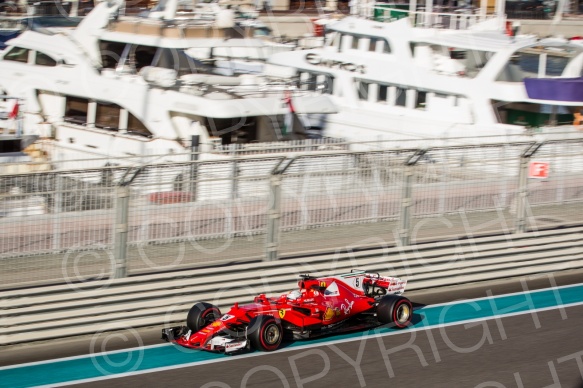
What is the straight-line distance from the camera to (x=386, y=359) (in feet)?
32.5

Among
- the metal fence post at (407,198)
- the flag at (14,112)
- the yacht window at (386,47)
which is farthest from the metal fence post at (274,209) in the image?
the yacht window at (386,47)

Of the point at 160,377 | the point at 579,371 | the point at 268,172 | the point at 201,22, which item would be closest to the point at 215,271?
the point at 268,172

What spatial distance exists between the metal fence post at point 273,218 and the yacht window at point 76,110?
935cm

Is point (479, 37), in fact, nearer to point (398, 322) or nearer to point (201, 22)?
point (201, 22)

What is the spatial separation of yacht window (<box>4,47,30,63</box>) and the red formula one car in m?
12.5

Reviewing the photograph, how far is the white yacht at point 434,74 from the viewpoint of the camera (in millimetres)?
21328

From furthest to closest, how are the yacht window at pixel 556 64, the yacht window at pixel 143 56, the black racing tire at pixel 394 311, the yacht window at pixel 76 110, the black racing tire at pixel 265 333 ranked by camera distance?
1. the yacht window at pixel 556 64
2. the yacht window at pixel 143 56
3. the yacht window at pixel 76 110
4. the black racing tire at pixel 394 311
5. the black racing tire at pixel 265 333

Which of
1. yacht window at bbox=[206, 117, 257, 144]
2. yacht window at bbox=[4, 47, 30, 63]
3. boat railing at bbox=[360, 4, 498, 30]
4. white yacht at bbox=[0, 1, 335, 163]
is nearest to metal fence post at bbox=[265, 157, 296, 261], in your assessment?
white yacht at bbox=[0, 1, 335, 163]

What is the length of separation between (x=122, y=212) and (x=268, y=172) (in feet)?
6.57

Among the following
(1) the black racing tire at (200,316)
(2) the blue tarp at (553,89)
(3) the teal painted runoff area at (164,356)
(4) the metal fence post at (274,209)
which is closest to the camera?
(3) the teal painted runoff area at (164,356)

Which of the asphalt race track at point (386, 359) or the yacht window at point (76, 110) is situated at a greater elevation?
the yacht window at point (76, 110)

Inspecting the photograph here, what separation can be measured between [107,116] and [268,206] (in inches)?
347

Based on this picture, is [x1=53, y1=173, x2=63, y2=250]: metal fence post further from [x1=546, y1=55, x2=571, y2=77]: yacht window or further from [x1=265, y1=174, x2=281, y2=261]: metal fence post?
[x1=546, y1=55, x2=571, y2=77]: yacht window

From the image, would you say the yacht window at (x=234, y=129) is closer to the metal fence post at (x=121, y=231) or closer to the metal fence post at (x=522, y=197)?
the metal fence post at (x=522, y=197)
